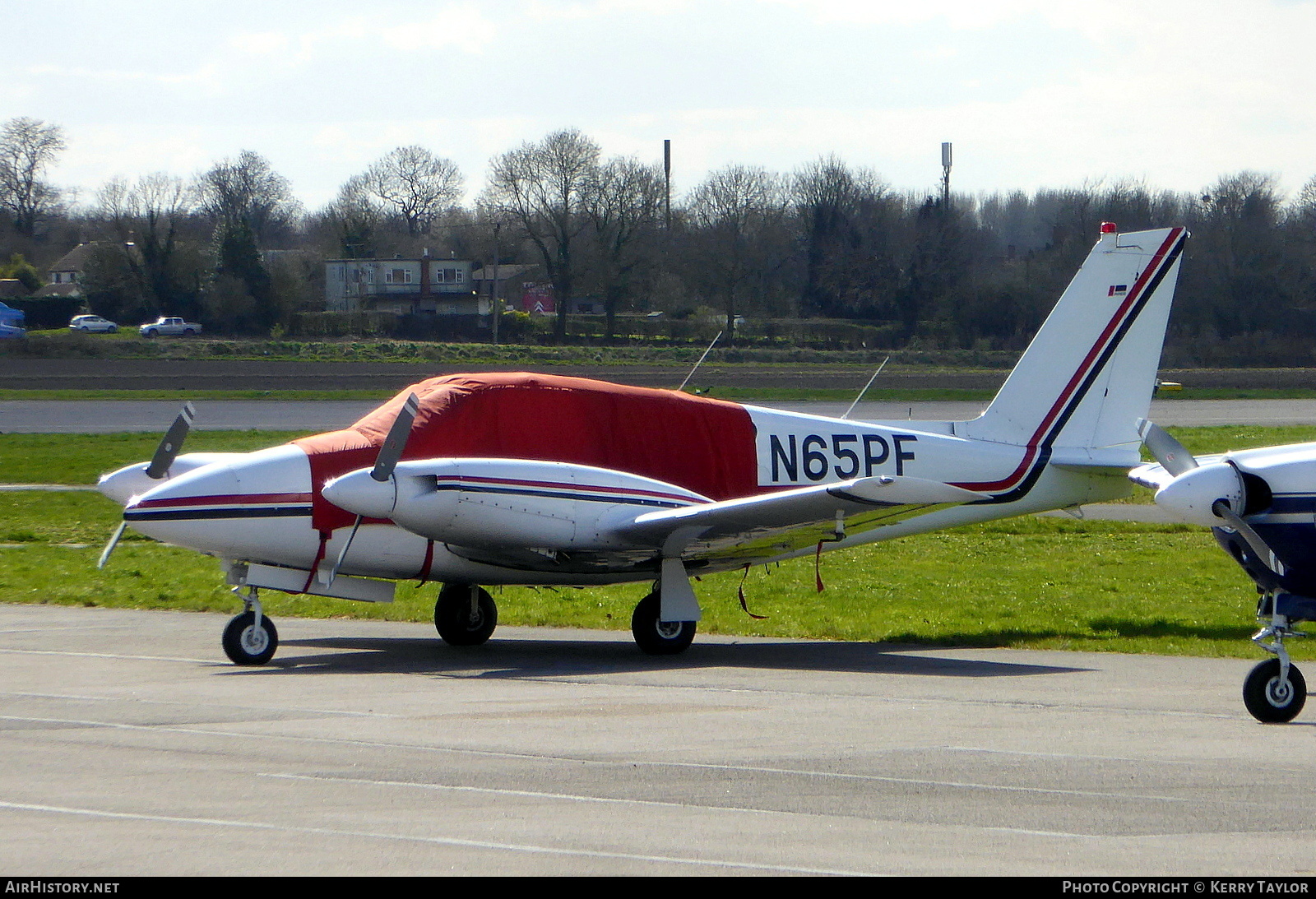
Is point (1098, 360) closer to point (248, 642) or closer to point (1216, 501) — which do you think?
point (1216, 501)

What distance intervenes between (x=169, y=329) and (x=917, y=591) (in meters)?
68.6

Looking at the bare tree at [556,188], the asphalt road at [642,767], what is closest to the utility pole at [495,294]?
the bare tree at [556,188]

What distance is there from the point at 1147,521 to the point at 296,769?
1889cm

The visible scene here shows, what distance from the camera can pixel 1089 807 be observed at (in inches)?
252

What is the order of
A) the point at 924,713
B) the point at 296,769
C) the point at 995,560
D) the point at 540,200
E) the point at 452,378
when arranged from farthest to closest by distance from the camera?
1. the point at 540,200
2. the point at 995,560
3. the point at 452,378
4. the point at 924,713
5. the point at 296,769

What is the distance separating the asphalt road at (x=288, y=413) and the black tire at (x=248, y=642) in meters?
26.8

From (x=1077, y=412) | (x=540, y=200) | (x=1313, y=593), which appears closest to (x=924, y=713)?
(x=1313, y=593)

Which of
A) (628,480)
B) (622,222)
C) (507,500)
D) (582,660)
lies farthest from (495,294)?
(507,500)

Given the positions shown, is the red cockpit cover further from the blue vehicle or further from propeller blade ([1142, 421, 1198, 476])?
the blue vehicle

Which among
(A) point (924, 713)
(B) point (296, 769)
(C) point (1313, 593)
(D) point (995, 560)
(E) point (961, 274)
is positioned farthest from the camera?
(E) point (961, 274)

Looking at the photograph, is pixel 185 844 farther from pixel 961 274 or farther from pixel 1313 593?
pixel 961 274

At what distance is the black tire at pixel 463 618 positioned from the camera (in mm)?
12969

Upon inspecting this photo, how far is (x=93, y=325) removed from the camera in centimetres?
7762

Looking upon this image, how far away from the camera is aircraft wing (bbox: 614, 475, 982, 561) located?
1060 cm
